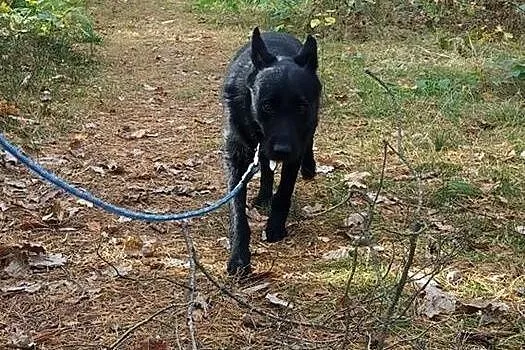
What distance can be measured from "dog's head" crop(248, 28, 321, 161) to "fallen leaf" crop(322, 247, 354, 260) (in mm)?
581

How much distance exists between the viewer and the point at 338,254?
15.2ft

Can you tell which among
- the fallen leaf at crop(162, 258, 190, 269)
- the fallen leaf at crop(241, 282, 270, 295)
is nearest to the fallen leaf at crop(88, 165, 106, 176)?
the fallen leaf at crop(162, 258, 190, 269)

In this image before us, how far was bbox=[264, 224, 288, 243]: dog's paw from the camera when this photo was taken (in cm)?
497

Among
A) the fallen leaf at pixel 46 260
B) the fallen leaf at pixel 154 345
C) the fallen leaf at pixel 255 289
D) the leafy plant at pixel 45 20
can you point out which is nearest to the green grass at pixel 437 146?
the fallen leaf at pixel 255 289

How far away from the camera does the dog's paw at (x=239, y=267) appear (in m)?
4.28

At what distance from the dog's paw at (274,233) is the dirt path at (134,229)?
7 cm

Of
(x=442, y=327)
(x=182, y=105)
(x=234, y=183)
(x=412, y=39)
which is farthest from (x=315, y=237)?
(x=412, y=39)

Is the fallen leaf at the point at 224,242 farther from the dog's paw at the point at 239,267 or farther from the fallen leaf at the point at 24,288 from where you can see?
the fallen leaf at the point at 24,288

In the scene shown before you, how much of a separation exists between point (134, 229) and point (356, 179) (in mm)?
1815

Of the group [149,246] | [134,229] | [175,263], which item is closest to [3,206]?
[134,229]

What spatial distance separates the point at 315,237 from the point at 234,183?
23.7 inches

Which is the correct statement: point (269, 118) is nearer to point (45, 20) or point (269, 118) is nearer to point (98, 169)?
point (98, 169)

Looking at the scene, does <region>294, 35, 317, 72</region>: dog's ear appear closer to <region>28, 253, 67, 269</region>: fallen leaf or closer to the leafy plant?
<region>28, 253, 67, 269</region>: fallen leaf

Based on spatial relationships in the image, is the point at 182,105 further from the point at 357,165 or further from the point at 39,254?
the point at 39,254
